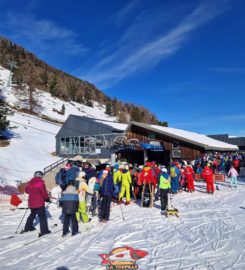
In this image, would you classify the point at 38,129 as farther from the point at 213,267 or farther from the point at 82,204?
the point at 213,267

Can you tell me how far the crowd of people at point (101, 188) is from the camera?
762 centimetres

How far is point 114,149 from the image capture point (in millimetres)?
26000

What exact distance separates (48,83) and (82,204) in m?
79.9

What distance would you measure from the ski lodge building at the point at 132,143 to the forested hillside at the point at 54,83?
979 inches

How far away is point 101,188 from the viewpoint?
939 centimetres

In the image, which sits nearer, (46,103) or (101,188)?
(101,188)

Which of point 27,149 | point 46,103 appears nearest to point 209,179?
point 27,149

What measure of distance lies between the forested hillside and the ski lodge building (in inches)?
979

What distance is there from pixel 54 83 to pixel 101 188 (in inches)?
2828

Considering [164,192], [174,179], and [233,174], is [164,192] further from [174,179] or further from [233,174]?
[233,174]

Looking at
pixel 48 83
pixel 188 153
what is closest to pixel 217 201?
pixel 188 153

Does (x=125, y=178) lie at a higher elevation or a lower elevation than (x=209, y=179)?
higher

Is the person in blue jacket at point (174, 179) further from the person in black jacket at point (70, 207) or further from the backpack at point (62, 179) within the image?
the person in black jacket at point (70, 207)

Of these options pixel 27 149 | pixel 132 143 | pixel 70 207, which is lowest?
pixel 70 207
